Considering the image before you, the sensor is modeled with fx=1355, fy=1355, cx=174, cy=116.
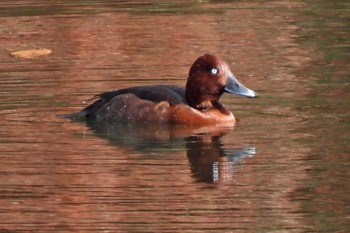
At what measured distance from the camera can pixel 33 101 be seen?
12.8 meters

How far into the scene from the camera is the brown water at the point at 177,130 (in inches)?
355

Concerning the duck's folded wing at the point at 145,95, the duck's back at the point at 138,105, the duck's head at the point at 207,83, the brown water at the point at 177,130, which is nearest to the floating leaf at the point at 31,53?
the brown water at the point at 177,130

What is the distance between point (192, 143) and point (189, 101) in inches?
37.2

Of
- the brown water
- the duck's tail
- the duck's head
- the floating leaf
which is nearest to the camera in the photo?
the brown water

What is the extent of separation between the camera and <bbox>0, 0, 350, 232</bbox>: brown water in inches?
355

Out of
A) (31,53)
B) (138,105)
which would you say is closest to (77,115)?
(138,105)

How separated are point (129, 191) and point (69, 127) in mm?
2467

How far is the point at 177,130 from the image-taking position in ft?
38.6

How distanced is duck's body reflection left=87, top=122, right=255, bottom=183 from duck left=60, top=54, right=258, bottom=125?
10cm

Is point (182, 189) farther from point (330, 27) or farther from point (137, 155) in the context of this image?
point (330, 27)

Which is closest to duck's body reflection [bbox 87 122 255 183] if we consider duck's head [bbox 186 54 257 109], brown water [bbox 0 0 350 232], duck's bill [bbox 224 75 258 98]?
brown water [bbox 0 0 350 232]

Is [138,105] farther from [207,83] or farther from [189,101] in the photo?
[207,83]

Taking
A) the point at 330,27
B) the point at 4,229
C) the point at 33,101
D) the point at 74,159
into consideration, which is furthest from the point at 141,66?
the point at 4,229

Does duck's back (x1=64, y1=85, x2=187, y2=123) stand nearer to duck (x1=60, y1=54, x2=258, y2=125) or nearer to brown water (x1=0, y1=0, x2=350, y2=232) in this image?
duck (x1=60, y1=54, x2=258, y2=125)
